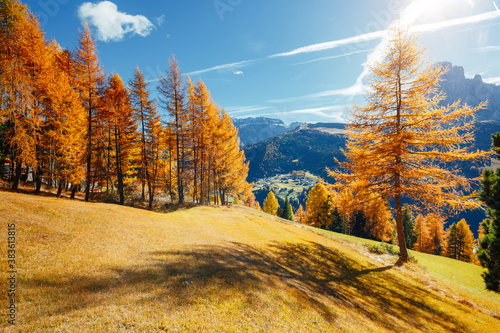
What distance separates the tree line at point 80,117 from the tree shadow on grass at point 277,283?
17784 mm

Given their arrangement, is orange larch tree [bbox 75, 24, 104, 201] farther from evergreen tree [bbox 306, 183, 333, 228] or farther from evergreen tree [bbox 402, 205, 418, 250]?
evergreen tree [bbox 402, 205, 418, 250]

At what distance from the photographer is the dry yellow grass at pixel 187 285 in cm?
582

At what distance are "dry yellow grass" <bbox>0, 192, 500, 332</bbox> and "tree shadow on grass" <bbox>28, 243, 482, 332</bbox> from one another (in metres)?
0.06

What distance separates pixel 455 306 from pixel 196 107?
30.1 meters

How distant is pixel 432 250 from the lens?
54312 mm

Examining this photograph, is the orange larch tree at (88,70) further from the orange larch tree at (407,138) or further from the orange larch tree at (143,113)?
the orange larch tree at (407,138)

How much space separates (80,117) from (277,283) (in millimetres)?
24708

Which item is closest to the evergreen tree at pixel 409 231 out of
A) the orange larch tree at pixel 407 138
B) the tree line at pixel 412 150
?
the tree line at pixel 412 150

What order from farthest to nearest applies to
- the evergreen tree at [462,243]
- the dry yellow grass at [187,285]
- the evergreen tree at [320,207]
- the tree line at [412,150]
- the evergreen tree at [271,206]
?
the evergreen tree at [271,206] < the evergreen tree at [462,243] < the evergreen tree at [320,207] < the tree line at [412,150] < the dry yellow grass at [187,285]

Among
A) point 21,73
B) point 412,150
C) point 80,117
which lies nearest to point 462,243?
point 412,150

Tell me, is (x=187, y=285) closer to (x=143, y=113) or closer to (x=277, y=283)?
(x=277, y=283)

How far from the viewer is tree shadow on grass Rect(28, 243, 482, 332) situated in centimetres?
705

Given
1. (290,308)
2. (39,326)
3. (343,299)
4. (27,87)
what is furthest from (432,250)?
(27,87)

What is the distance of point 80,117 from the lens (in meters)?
20.9
